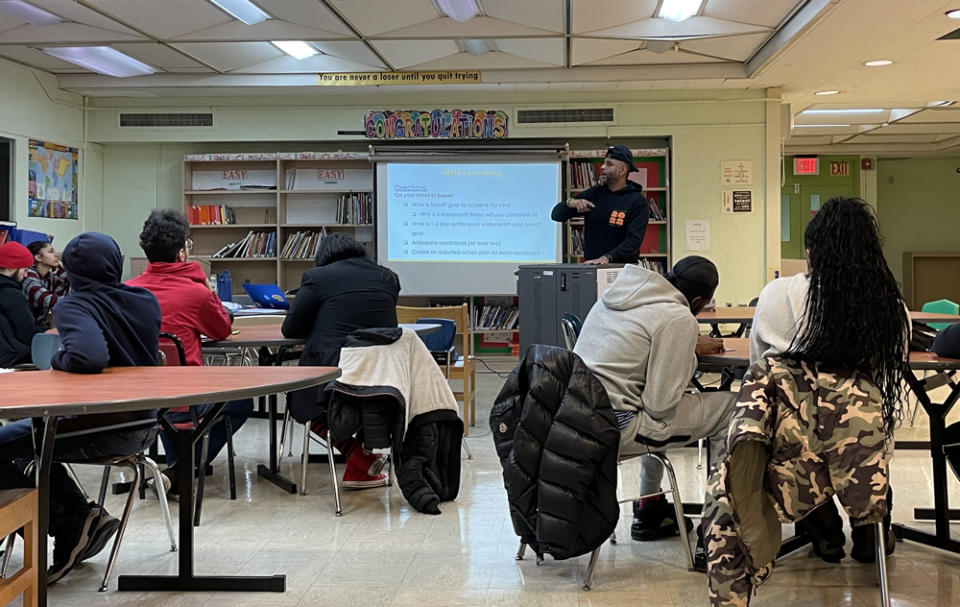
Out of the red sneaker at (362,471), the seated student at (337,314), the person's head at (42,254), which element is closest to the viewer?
the seated student at (337,314)

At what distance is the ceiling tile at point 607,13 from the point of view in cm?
587

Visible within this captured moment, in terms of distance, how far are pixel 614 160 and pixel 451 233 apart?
12.3 feet

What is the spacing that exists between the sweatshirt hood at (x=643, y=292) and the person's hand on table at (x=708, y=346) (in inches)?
9.3

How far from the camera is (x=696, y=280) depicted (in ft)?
9.32

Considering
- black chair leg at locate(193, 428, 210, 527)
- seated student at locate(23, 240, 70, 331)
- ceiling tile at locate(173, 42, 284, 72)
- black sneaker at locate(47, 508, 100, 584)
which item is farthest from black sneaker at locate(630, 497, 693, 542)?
ceiling tile at locate(173, 42, 284, 72)

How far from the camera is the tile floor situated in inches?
100

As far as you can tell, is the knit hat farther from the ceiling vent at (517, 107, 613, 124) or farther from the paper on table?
the paper on table

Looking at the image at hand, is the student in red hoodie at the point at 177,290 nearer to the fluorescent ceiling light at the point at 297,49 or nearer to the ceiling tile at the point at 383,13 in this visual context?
the ceiling tile at the point at 383,13

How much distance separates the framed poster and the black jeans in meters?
5.98

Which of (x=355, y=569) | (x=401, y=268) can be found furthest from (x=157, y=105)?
(x=355, y=569)

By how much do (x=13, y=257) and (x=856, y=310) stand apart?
4.54 meters

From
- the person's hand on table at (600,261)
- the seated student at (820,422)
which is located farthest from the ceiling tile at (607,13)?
Result: the seated student at (820,422)

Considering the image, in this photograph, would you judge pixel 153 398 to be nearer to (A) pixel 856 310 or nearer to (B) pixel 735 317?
(A) pixel 856 310

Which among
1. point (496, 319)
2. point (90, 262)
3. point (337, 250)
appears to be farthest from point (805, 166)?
point (90, 262)
